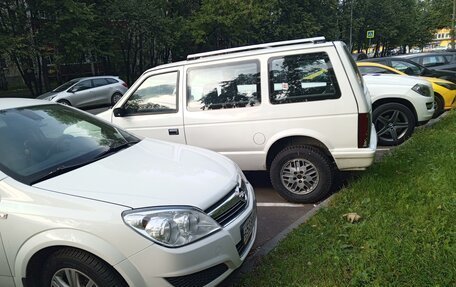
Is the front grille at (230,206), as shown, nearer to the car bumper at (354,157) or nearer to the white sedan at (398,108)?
the car bumper at (354,157)

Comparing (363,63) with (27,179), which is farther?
(363,63)

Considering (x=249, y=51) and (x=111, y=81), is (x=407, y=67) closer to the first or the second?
(x=249, y=51)

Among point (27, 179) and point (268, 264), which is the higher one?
point (27, 179)

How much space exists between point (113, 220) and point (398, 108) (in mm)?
6076

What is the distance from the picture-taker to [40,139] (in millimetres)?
3381

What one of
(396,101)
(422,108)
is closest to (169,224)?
(396,101)

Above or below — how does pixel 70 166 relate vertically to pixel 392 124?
above

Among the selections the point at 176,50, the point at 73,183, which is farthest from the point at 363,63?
the point at 176,50

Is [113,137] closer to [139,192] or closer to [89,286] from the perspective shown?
[139,192]

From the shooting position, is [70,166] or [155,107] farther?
[155,107]

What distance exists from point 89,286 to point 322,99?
3181 millimetres

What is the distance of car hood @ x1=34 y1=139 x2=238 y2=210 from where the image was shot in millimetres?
2697

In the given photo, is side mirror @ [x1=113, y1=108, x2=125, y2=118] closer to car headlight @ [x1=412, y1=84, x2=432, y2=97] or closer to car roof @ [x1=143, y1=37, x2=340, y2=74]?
car roof @ [x1=143, y1=37, x2=340, y2=74]

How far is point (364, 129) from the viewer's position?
14.8 ft
